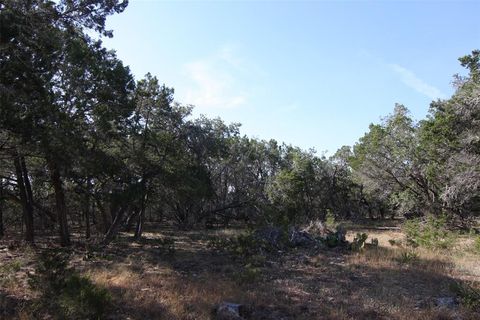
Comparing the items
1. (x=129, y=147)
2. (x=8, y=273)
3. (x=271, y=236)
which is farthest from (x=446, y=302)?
(x=129, y=147)

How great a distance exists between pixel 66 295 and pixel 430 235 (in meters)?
13.5

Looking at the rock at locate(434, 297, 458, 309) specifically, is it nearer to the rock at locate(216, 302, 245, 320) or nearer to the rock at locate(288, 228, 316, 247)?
the rock at locate(216, 302, 245, 320)

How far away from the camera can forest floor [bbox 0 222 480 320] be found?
7668mm

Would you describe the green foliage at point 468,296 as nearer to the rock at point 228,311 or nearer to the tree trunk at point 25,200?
the rock at point 228,311

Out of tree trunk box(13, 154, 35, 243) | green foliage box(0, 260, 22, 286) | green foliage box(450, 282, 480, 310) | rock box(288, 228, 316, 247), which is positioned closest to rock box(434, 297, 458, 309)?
green foliage box(450, 282, 480, 310)

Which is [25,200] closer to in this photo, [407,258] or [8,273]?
[8,273]

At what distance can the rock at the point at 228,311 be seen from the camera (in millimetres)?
7234

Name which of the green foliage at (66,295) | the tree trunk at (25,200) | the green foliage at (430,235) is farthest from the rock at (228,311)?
the tree trunk at (25,200)

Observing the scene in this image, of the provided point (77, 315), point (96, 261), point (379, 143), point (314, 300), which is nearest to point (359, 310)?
point (314, 300)

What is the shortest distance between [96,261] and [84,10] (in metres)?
7.67

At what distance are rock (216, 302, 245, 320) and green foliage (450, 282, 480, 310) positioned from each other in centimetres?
434

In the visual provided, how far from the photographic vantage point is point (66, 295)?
6.95 m

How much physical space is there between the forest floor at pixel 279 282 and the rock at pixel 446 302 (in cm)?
2

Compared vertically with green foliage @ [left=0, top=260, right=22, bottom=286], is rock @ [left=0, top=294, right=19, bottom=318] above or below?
below
